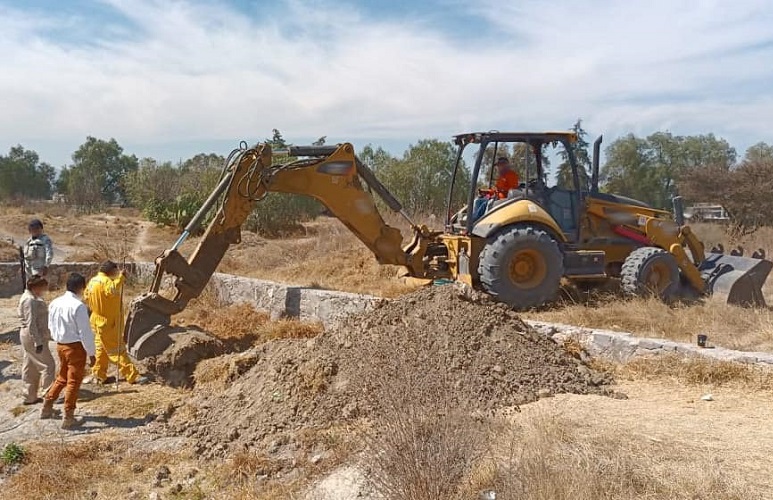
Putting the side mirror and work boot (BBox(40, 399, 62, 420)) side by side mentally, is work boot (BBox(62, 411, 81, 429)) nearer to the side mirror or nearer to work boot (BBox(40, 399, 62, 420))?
work boot (BBox(40, 399, 62, 420))

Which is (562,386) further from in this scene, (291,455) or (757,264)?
(757,264)

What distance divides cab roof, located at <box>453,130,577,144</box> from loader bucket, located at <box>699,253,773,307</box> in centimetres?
304

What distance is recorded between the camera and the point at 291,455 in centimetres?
575

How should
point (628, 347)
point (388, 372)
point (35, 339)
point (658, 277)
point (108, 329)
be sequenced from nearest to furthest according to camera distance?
point (388, 372) → point (628, 347) → point (35, 339) → point (108, 329) → point (658, 277)

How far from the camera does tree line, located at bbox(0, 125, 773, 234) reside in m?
23.5

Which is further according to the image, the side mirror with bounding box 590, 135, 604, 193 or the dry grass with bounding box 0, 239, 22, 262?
the dry grass with bounding box 0, 239, 22, 262

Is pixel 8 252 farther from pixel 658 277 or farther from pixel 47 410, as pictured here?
pixel 658 277

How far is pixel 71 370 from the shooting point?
22.6 feet

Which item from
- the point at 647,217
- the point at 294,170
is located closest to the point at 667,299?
the point at 647,217

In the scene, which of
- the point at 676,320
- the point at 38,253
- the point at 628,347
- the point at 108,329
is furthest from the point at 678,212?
the point at 38,253

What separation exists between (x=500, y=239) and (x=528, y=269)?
2.11 feet

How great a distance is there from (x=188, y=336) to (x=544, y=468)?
556cm

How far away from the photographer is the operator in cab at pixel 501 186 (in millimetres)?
10289

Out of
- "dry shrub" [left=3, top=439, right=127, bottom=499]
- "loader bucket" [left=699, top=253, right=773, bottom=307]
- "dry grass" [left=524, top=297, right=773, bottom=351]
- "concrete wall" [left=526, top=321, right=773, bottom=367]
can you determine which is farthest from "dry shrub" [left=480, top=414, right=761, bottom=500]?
"loader bucket" [left=699, top=253, right=773, bottom=307]
